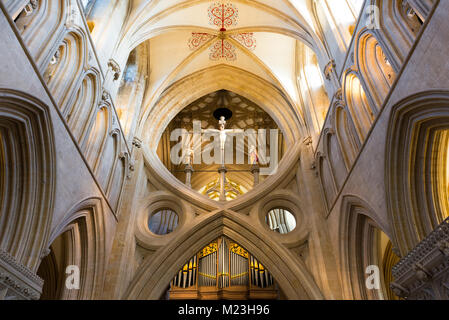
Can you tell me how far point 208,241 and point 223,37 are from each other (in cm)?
681

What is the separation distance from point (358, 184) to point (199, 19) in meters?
7.44

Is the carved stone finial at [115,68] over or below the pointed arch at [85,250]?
over

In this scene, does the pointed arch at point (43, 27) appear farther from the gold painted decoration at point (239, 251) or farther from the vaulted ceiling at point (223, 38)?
the gold painted decoration at point (239, 251)

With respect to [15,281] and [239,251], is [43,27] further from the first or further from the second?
[239,251]

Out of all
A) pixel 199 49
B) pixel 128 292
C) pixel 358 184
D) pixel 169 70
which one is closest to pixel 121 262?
pixel 128 292

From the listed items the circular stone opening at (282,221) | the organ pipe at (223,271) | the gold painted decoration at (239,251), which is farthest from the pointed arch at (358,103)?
the circular stone opening at (282,221)

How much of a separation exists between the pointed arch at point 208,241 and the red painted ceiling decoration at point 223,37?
5965 millimetres

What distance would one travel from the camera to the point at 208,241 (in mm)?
9859

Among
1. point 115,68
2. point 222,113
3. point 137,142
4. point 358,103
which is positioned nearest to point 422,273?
point 358,103

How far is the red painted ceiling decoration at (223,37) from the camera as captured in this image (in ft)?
37.5

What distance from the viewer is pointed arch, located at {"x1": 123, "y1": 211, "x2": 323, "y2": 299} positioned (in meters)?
8.69

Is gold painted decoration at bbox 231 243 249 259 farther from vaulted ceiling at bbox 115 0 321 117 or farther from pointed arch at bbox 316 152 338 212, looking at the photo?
vaulted ceiling at bbox 115 0 321 117

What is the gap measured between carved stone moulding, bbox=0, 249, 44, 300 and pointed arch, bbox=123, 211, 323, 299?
3.59 metres
